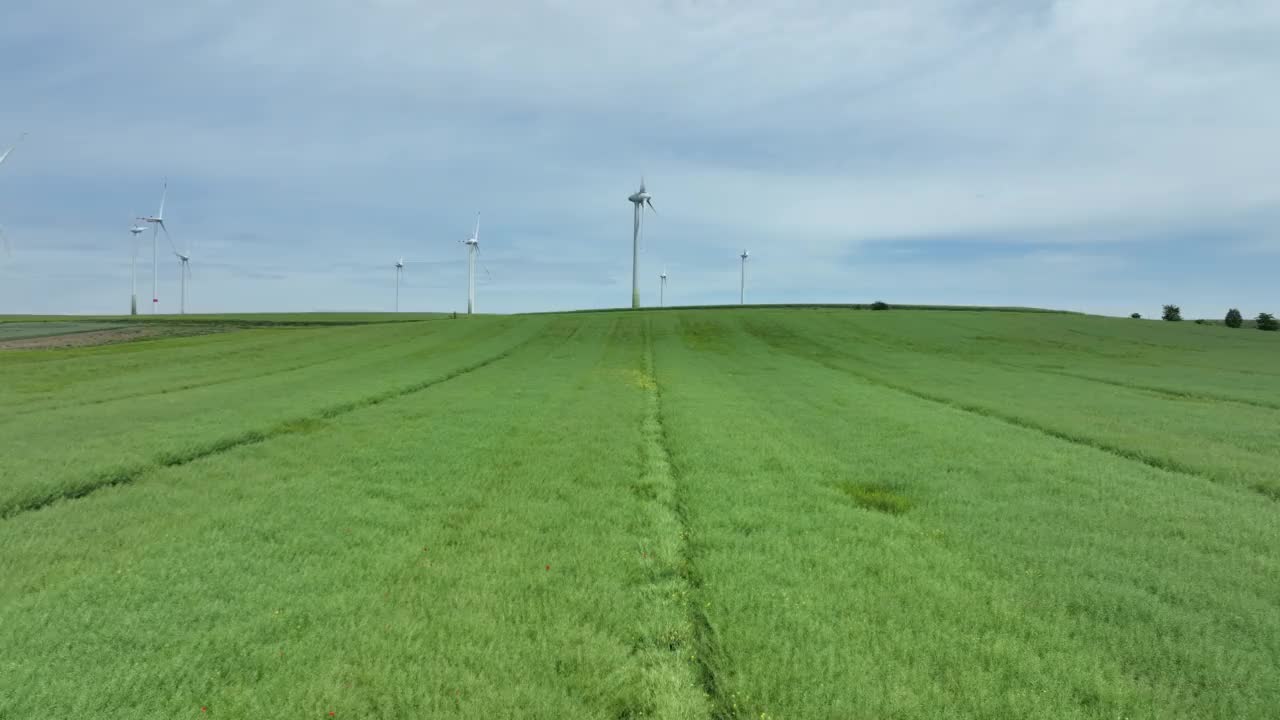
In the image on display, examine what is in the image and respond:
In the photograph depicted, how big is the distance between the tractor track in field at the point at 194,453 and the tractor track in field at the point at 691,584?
7932mm

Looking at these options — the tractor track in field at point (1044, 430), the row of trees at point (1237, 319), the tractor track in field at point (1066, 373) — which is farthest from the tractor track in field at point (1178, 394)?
the row of trees at point (1237, 319)

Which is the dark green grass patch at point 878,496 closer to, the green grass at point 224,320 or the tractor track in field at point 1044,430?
the tractor track in field at point 1044,430

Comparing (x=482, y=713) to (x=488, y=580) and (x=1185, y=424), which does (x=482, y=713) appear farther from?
(x=1185, y=424)

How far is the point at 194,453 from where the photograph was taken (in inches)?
450

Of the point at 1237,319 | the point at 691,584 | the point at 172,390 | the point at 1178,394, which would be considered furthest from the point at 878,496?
the point at 1237,319

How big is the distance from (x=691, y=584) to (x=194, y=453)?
396 inches

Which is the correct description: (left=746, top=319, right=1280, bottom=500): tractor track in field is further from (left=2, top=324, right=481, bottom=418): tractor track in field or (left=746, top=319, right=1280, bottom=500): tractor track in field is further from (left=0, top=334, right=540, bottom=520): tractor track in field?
(left=2, top=324, right=481, bottom=418): tractor track in field

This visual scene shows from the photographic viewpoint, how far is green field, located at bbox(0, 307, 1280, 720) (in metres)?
4.32

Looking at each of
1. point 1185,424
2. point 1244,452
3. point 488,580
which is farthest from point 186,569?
point 1185,424

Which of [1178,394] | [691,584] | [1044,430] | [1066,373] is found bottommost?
[691,584]

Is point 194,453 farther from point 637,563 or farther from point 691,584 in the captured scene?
point 691,584

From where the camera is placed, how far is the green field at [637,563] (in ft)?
14.2

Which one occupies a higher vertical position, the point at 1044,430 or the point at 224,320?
the point at 224,320

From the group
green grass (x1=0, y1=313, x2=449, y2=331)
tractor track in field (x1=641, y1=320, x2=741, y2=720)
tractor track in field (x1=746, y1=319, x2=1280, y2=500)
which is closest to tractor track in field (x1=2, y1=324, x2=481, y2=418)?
tractor track in field (x1=641, y1=320, x2=741, y2=720)
